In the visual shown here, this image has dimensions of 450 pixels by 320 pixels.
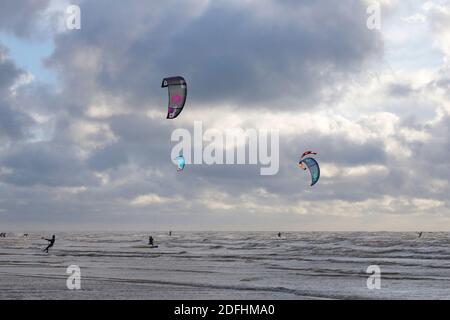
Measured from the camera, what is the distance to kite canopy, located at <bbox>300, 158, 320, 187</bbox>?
44344 mm

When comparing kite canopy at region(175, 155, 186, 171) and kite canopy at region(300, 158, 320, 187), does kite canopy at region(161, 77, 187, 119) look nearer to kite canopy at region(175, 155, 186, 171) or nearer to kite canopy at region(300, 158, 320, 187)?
kite canopy at region(175, 155, 186, 171)

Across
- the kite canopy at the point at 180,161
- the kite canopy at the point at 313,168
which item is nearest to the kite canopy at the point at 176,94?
the kite canopy at the point at 180,161

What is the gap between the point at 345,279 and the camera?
23.1 metres

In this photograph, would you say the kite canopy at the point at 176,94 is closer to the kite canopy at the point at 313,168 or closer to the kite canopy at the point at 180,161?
the kite canopy at the point at 180,161

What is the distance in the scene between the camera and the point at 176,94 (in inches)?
1176

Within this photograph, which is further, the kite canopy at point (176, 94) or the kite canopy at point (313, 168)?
the kite canopy at point (313, 168)

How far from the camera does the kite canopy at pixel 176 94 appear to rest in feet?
97.4

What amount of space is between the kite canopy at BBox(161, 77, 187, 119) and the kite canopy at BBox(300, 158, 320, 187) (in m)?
16.7

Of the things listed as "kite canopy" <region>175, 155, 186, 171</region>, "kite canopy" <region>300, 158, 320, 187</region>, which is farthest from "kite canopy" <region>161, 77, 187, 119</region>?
"kite canopy" <region>300, 158, 320, 187</region>

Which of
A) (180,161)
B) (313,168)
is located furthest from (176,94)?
(313,168)

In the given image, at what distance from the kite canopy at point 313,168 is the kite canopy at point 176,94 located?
54.7 feet
